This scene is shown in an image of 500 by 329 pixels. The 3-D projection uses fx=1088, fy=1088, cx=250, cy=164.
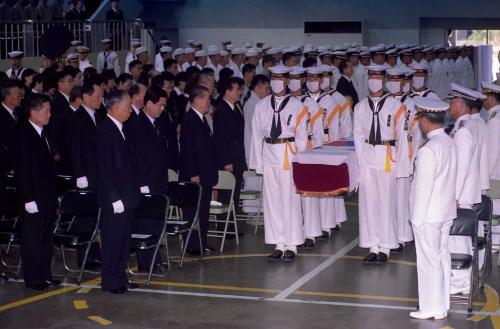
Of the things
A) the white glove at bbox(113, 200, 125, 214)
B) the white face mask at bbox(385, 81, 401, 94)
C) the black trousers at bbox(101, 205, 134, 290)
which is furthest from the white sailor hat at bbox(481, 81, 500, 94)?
the white glove at bbox(113, 200, 125, 214)

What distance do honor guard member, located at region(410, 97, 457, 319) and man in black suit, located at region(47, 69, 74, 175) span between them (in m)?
4.25

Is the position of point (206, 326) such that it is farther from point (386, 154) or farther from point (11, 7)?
point (11, 7)

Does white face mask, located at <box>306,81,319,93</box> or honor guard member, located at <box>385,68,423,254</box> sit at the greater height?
white face mask, located at <box>306,81,319,93</box>

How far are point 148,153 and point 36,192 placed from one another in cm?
135

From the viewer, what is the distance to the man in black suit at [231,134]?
1290 centimetres

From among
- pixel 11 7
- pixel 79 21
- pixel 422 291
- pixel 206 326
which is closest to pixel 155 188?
pixel 206 326

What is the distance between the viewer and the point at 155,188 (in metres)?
11.4

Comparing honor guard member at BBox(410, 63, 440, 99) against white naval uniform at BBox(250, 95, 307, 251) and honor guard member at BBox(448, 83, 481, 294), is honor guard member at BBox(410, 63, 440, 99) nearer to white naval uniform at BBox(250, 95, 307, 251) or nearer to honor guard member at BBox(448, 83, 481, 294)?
white naval uniform at BBox(250, 95, 307, 251)

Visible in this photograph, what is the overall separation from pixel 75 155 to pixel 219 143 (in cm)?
214

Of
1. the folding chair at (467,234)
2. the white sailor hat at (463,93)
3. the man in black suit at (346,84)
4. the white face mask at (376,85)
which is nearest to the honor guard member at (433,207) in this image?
the folding chair at (467,234)

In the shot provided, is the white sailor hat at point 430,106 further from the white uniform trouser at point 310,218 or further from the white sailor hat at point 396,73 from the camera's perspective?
the white uniform trouser at point 310,218

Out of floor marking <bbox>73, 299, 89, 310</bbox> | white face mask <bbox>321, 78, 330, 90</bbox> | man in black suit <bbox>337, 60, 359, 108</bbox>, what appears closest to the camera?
floor marking <bbox>73, 299, 89, 310</bbox>

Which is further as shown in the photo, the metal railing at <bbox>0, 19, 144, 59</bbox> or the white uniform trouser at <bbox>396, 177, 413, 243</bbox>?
the metal railing at <bbox>0, 19, 144, 59</bbox>

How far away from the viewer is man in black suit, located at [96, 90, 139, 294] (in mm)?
10258
